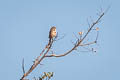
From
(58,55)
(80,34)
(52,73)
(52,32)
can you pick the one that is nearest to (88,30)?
(80,34)

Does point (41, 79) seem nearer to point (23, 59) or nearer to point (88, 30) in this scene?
point (23, 59)

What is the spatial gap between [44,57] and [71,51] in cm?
54

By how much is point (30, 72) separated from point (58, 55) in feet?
2.38

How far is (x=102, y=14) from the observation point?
4.89 meters

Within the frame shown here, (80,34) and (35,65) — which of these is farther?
(80,34)

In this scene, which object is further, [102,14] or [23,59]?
[102,14]

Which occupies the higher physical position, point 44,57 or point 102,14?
point 102,14

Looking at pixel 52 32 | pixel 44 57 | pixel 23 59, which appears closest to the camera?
pixel 23 59

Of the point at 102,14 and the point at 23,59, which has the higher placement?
the point at 102,14

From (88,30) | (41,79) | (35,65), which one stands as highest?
(88,30)

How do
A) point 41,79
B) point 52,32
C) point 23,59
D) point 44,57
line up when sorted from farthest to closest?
point 52,32 → point 41,79 → point 44,57 → point 23,59

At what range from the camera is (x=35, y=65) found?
4375 mm

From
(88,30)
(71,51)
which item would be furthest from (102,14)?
(71,51)

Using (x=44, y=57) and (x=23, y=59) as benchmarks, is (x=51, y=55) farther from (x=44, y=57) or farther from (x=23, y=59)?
(x=23, y=59)
